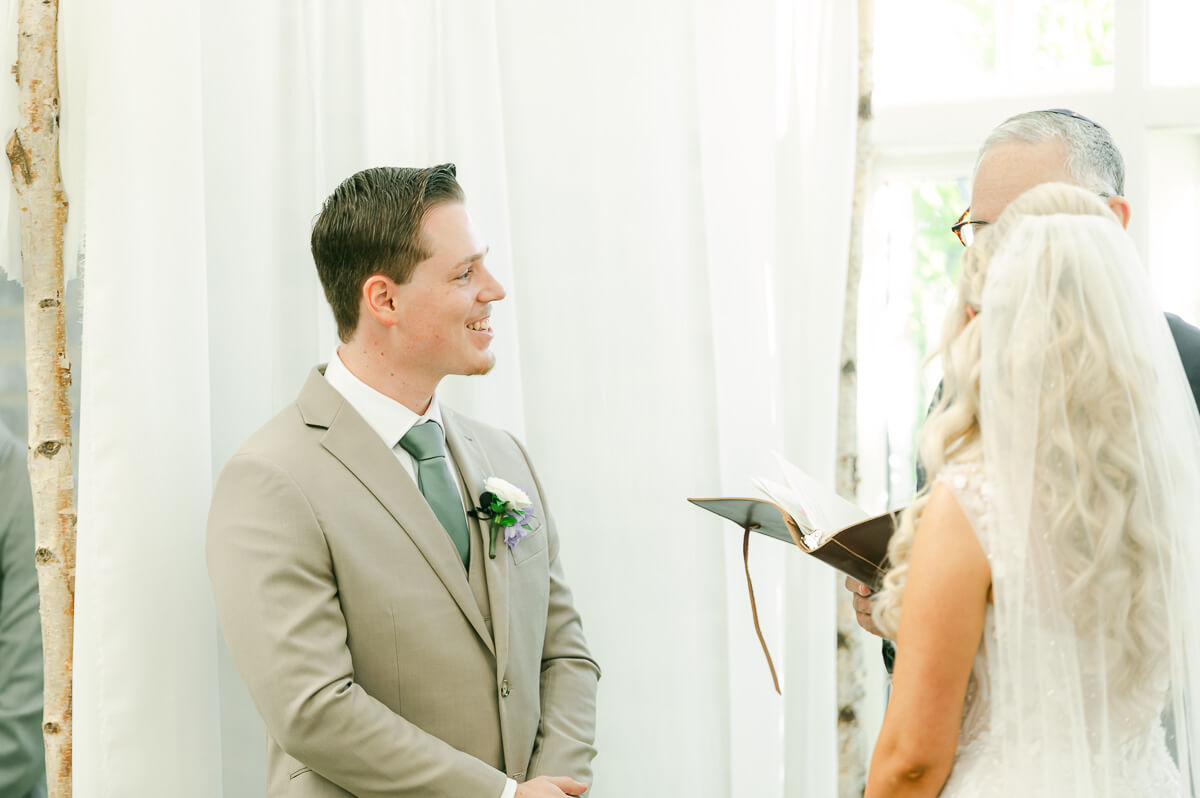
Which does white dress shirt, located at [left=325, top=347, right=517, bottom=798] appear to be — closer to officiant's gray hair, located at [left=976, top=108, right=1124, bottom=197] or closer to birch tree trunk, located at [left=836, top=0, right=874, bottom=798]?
birch tree trunk, located at [left=836, top=0, right=874, bottom=798]

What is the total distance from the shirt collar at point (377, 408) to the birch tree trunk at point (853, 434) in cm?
100

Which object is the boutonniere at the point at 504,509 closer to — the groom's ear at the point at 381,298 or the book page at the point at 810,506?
the groom's ear at the point at 381,298

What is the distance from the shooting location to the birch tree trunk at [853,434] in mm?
2295

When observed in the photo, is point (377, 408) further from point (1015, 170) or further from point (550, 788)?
point (1015, 170)

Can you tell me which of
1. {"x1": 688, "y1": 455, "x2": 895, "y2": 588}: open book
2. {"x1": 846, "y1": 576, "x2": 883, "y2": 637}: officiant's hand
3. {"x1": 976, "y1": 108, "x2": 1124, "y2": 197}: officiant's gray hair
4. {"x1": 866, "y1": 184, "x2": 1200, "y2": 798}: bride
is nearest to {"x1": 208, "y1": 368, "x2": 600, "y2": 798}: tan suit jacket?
{"x1": 688, "y1": 455, "x2": 895, "y2": 588}: open book

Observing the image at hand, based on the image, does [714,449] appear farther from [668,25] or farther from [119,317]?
[119,317]

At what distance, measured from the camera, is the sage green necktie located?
1.79 metres

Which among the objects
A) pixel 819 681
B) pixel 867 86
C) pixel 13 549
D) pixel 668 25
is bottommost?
pixel 819 681

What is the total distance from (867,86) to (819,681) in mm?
1315

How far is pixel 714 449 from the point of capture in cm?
238

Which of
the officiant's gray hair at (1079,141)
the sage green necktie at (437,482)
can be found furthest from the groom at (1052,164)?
the sage green necktie at (437,482)

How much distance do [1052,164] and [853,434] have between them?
80 centimetres

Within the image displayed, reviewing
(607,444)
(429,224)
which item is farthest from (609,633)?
(429,224)

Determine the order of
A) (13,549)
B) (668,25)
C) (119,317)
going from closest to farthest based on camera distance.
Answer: (119,317), (13,549), (668,25)
